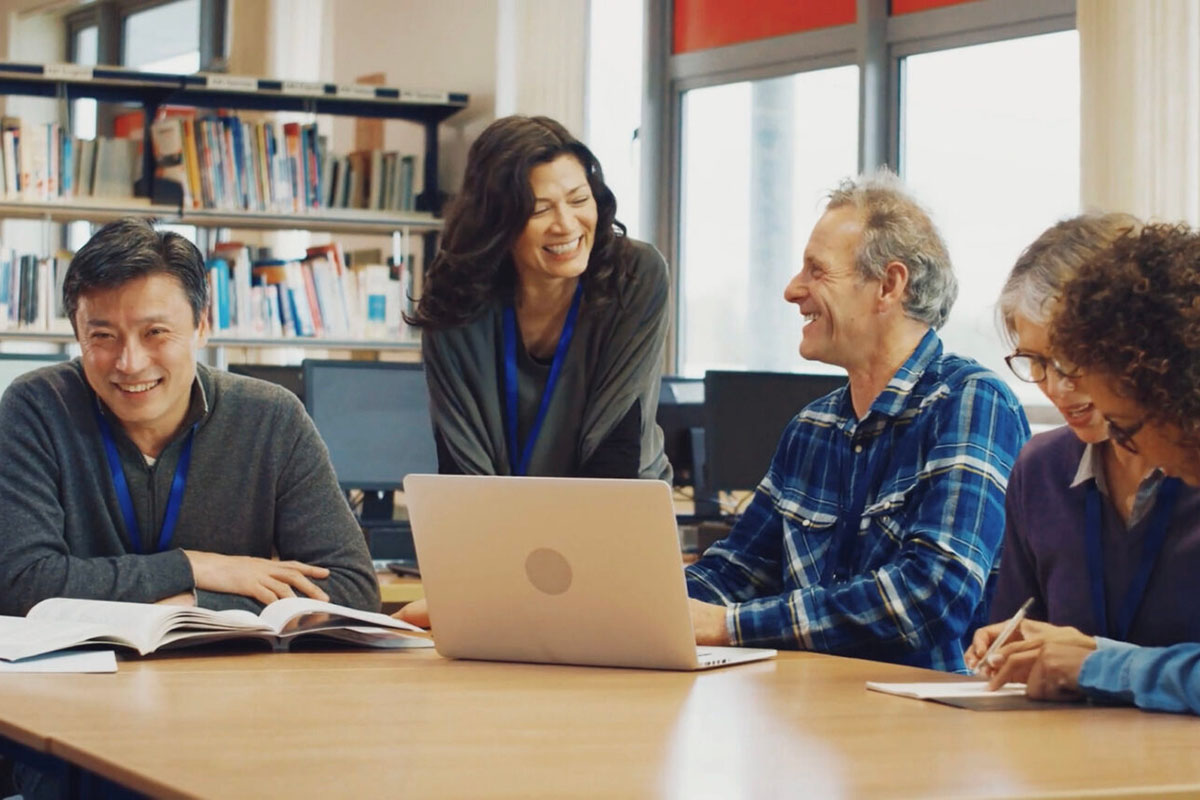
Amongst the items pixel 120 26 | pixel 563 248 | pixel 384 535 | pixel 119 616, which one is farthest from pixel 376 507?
pixel 120 26

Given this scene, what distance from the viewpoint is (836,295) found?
2.39 m

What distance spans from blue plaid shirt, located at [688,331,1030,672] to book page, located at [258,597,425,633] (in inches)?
18.4

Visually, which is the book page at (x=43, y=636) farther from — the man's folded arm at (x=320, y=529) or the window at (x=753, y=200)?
the window at (x=753, y=200)

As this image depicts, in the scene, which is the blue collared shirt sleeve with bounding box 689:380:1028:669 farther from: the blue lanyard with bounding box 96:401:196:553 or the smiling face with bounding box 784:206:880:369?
the blue lanyard with bounding box 96:401:196:553

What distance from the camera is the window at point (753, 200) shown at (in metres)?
6.34

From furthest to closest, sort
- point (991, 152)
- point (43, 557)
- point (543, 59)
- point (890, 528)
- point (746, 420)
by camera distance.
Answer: point (543, 59) → point (991, 152) → point (746, 420) → point (43, 557) → point (890, 528)

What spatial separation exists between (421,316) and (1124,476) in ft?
4.38

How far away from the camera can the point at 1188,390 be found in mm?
1523

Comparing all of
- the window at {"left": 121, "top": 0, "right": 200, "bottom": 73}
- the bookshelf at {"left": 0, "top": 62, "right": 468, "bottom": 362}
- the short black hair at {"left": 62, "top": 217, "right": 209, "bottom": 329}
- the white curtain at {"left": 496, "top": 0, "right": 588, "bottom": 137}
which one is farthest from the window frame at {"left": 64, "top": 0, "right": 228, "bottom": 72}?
the short black hair at {"left": 62, "top": 217, "right": 209, "bottom": 329}

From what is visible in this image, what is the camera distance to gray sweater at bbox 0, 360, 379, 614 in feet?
7.86

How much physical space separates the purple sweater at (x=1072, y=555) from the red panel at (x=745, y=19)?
14.2 ft

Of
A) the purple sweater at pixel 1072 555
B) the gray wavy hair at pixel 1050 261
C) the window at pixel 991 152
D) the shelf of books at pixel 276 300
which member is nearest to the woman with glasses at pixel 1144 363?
the purple sweater at pixel 1072 555

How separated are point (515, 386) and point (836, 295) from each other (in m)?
0.68

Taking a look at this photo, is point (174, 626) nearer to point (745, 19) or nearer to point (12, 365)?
point (12, 365)
